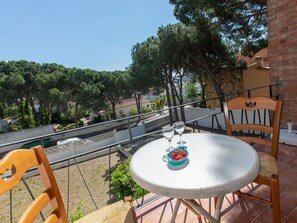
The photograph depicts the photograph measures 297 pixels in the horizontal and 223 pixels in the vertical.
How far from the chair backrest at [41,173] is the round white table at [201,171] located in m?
0.36

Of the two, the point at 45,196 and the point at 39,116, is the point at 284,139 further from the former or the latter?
the point at 39,116

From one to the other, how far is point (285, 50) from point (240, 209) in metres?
2.04

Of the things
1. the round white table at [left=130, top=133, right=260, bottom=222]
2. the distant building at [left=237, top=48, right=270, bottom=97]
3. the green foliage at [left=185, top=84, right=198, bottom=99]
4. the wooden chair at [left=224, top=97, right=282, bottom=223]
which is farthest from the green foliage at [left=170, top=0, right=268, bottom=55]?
the green foliage at [left=185, top=84, right=198, bottom=99]

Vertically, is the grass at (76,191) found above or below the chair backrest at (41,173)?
below

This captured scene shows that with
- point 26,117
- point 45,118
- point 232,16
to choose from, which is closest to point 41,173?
point 232,16

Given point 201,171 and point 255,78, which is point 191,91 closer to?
point 255,78

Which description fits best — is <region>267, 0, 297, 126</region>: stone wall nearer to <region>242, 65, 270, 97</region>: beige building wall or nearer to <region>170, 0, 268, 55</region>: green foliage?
<region>170, 0, 268, 55</region>: green foliage

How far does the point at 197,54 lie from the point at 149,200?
26.5 ft

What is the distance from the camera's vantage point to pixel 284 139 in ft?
8.07

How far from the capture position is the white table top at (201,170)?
81cm

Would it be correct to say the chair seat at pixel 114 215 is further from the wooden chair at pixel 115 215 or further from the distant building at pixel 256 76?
the distant building at pixel 256 76

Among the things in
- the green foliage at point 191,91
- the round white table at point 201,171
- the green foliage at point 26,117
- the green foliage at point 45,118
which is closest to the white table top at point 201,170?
the round white table at point 201,171

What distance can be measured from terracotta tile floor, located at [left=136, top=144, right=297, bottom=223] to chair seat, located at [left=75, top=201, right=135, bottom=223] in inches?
21.1

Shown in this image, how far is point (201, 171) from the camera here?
0.90 metres
